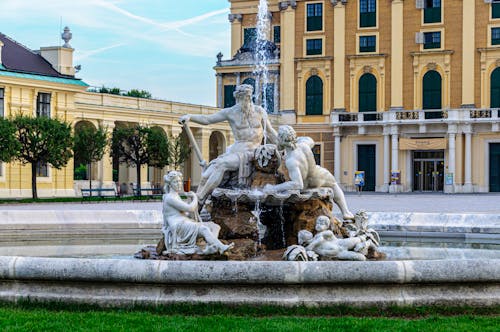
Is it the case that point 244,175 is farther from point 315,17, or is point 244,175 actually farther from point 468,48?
point 315,17

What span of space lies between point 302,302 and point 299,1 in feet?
200

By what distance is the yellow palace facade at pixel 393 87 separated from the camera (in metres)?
61.5

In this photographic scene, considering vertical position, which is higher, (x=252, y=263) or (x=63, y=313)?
(x=252, y=263)

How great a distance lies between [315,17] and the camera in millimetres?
67438

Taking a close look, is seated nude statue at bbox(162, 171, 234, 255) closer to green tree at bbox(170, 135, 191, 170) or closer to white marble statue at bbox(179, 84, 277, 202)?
white marble statue at bbox(179, 84, 277, 202)

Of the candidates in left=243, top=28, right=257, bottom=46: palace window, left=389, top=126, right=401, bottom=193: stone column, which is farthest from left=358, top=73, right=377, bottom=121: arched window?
left=243, top=28, right=257, bottom=46: palace window

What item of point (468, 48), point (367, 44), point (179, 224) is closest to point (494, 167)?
point (468, 48)

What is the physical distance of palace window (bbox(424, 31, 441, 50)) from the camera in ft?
210

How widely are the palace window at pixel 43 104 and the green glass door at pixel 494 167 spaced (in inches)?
1300

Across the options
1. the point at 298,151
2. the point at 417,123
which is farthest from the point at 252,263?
the point at 417,123

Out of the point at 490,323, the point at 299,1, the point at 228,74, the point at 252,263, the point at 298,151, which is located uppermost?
the point at 299,1

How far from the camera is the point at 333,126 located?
65.2 m

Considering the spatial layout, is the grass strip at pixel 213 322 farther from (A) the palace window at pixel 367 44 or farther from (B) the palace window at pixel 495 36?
(A) the palace window at pixel 367 44

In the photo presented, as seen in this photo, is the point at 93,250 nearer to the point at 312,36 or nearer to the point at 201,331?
the point at 201,331
